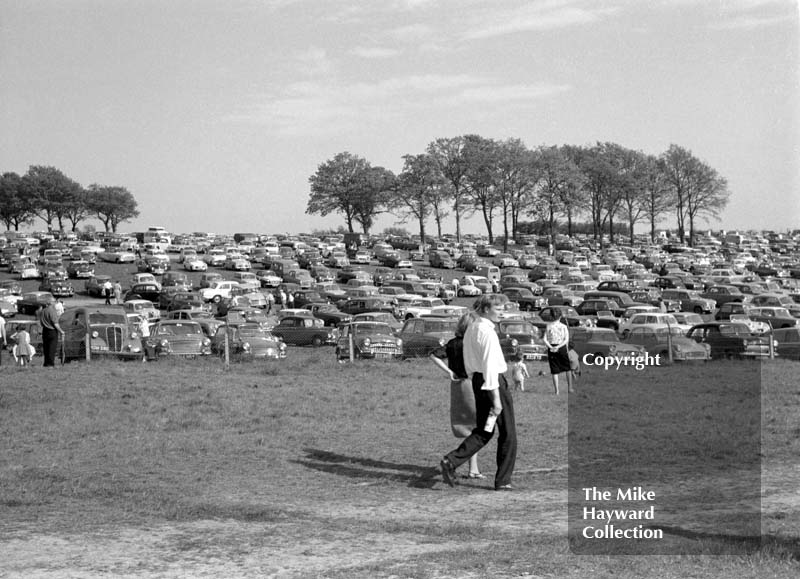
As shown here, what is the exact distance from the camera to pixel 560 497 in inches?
384

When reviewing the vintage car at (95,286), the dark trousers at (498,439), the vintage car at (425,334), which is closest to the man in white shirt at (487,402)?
the dark trousers at (498,439)

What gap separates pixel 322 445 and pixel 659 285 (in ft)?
197

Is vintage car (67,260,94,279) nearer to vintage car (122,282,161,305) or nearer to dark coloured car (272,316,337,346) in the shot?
vintage car (122,282,161,305)

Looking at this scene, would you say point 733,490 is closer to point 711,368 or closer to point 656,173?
point 711,368

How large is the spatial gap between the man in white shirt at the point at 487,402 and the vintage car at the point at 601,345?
19.0m

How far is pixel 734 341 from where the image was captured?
2944cm

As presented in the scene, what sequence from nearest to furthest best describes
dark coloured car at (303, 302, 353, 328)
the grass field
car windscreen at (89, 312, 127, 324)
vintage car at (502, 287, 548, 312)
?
the grass field < car windscreen at (89, 312, 127, 324) < dark coloured car at (303, 302, 353, 328) < vintage car at (502, 287, 548, 312)

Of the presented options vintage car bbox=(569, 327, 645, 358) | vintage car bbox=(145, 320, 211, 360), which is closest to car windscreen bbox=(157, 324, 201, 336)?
vintage car bbox=(145, 320, 211, 360)

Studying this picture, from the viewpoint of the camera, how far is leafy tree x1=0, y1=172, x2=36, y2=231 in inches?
4806

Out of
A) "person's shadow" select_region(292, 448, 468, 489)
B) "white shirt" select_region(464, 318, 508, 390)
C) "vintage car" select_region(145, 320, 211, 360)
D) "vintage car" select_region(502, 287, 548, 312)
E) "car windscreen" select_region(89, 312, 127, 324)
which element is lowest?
"vintage car" select_region(502, 287, 548, 312)

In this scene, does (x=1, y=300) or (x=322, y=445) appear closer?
(x=322, y=445)

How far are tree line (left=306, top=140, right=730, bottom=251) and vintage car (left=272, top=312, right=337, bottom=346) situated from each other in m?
62.1

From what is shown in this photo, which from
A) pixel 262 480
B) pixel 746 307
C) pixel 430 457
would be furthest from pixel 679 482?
pixel 746 307

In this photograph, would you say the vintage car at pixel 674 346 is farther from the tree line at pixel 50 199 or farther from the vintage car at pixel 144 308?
the tree line at pixel 50 199
